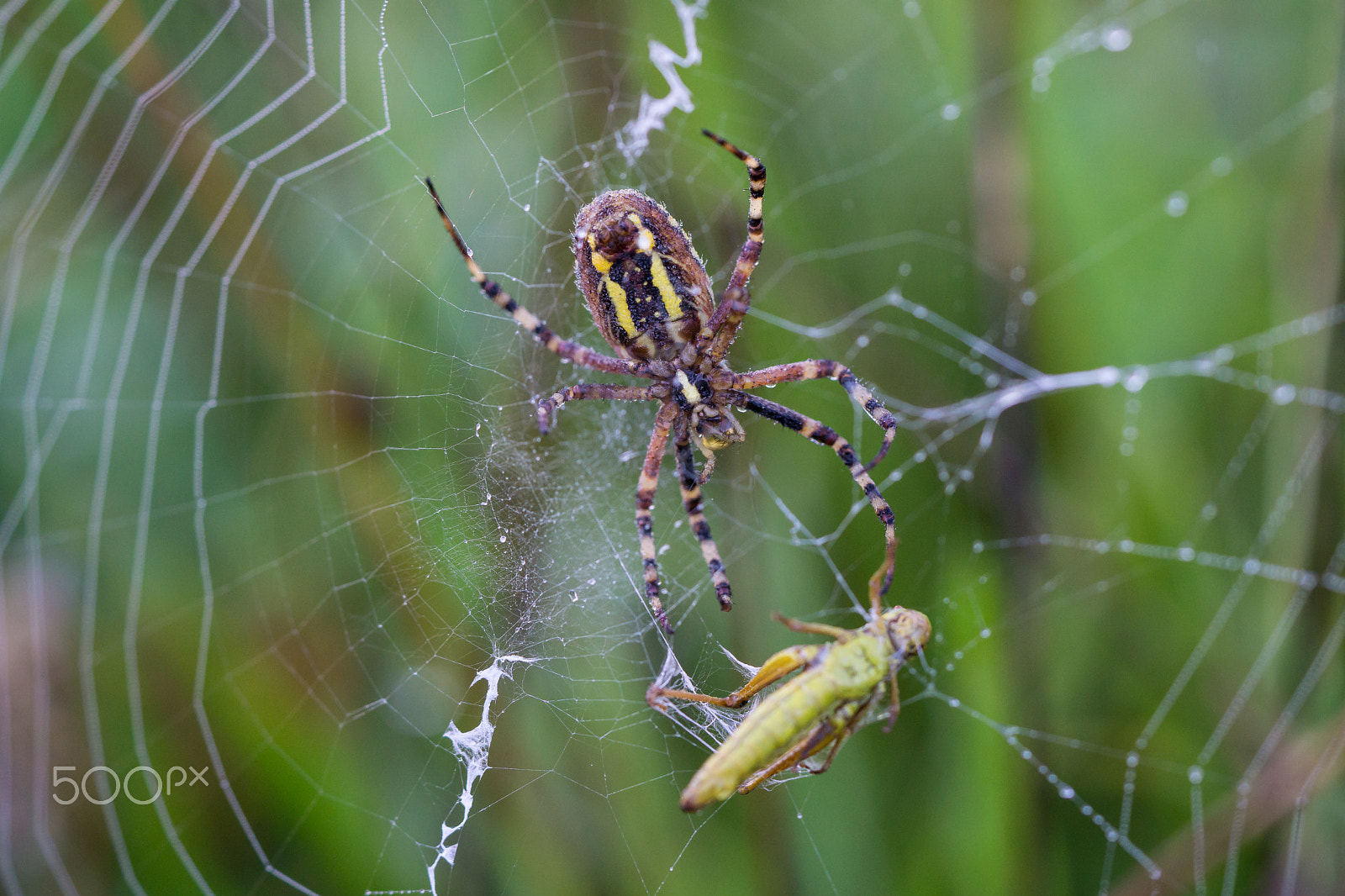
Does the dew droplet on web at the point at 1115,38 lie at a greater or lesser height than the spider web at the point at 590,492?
greater

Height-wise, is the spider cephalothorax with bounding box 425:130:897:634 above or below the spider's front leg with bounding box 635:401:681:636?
above

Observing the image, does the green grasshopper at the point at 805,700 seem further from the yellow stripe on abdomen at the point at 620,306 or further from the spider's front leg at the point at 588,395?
the yellow stripe on abdomen at the point at 620,306

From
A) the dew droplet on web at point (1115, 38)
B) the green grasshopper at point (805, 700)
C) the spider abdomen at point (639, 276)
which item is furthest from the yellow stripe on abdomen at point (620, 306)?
the dew droplet on web at point (1115, 38)

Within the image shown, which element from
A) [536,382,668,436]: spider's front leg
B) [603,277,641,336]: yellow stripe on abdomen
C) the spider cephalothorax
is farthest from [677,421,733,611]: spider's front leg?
[603,277,641,336]: yellow stripe on abdomen

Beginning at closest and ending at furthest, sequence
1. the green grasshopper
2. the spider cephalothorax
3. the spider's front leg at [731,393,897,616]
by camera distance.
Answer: the green grasshopper < the spider cephalothorax < the spider's front leg at [731,393,897,616]

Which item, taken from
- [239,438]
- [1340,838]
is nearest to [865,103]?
[239,438]

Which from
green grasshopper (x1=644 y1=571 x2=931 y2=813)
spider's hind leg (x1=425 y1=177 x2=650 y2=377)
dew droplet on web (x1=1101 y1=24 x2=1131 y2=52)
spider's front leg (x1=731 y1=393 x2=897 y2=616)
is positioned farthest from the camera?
dew droplet on web (x1=1101 y1=24 x2=1131 y2=52)

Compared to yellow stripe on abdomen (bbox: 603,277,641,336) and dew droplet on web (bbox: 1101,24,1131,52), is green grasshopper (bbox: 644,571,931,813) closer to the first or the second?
yellow stripe on abdomen (bbox: 603,277,641,336)

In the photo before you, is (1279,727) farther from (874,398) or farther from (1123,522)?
(874,398)

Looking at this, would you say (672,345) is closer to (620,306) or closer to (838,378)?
(620,306)
